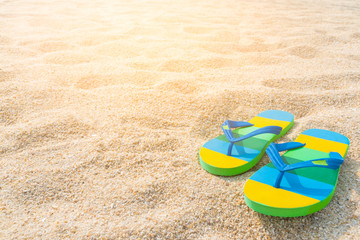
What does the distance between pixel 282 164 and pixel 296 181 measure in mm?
56

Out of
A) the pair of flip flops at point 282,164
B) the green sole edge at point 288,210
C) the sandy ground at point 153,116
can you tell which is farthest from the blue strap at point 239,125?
the green sole edge at point 288,210

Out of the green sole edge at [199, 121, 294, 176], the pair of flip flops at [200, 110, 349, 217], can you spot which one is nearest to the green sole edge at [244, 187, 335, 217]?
the pair of flip flops at [200, 110, 349, 217]

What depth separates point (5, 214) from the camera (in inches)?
27.4

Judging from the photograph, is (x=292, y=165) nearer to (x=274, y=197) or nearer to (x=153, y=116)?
(x=274, y=197)

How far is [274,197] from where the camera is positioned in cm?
66

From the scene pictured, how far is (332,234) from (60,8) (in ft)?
11.2

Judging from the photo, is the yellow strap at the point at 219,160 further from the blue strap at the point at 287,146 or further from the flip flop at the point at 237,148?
the blue strap at the point at 287,146

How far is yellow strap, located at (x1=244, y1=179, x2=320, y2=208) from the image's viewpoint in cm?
64

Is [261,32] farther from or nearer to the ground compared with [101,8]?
nearer to the ground

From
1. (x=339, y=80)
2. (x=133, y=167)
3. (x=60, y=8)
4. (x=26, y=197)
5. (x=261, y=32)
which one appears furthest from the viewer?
(x=60, y=8)

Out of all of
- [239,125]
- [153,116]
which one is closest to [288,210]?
[239,125]

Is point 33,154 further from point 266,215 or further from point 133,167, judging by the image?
point 266,215

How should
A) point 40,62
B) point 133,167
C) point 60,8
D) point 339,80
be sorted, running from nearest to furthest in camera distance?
point 133,167 < point 339,80 < point 40,62 < point 60,8

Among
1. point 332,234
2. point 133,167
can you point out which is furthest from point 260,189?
point 133,167
